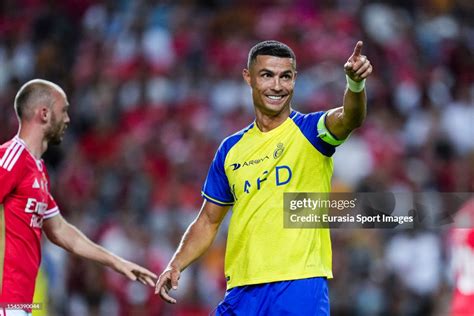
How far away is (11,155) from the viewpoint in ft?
24.2

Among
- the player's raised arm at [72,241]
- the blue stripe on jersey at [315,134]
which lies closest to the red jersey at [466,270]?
the blue stripe on jersey at [315,134]

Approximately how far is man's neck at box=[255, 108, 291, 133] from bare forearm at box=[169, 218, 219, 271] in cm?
77

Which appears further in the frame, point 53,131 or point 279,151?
point 53,131

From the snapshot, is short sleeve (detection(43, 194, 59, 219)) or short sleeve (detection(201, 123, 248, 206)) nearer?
short sleeve (detection(201, 123, 248, 206))

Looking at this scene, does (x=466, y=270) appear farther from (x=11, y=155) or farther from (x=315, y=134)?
(x=11, y=155)

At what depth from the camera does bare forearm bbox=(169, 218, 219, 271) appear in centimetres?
703

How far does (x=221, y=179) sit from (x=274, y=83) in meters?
0.73

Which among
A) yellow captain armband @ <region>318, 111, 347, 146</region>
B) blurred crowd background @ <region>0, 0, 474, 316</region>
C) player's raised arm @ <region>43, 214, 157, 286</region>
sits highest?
blurred crowd background @ <region>0, 0, 474, 316</region>

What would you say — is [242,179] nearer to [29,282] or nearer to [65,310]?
[29,282]

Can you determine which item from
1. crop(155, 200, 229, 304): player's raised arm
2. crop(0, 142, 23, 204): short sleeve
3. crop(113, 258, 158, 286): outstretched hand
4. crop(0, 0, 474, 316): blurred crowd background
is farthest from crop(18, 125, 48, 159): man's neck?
crop(0, 0, 474, 316): blurred crowd background

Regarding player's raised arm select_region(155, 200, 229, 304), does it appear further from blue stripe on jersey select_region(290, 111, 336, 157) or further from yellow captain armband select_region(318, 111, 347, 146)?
yellow captain armband select_region(318, 111, 347, 146)

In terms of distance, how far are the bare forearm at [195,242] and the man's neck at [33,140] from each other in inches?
50.5

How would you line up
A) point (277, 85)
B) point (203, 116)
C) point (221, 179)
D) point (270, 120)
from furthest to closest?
1. point (203, 116)
2. point (221, 179)
3. point (270, 120)
4. point (277, 85)

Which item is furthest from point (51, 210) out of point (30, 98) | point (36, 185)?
point (30, 98)
